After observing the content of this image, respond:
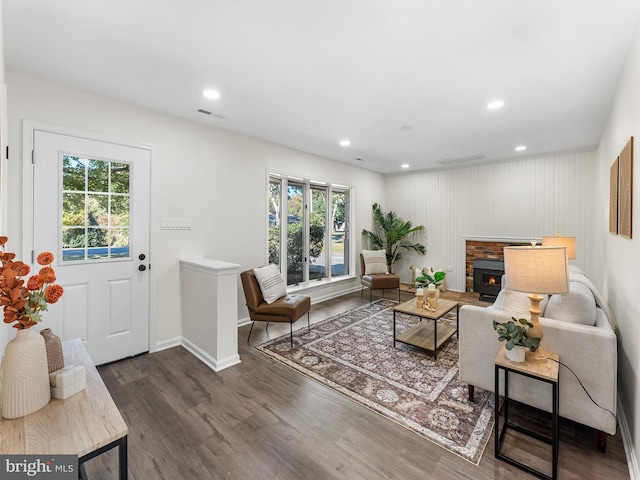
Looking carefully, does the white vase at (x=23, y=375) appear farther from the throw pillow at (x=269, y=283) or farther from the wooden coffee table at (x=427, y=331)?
the wooden coffee table at (x=427, y=331)

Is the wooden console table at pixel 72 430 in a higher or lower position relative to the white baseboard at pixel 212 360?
higher

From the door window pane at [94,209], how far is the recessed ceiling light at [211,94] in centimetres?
109

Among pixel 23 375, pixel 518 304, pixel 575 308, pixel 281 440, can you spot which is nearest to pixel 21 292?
pixel 23 375

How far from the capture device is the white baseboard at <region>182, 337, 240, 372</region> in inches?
110

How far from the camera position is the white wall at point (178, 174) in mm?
2469

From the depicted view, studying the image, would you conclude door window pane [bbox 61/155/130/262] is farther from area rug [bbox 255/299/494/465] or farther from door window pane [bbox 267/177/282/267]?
door window pane [bbox 267/177/282/267]

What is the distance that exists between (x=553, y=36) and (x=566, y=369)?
214 cm

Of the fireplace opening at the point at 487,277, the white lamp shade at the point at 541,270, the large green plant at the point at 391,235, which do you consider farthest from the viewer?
the large green plant at the point at 391,235

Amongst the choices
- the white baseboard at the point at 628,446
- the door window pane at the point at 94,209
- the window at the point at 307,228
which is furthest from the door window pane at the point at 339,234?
the white baseboard at the point at 628,446

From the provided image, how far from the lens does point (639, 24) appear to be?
5.86 ft

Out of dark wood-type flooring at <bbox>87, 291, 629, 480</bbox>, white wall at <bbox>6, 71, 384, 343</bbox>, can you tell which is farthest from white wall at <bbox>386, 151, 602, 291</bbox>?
dark wood-type flooring at <bbox>87, 291, 629, 480</bbox>

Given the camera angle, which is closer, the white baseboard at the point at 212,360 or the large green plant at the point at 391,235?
the white baseboard at the point at 212,360

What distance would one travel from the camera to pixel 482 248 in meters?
5.66

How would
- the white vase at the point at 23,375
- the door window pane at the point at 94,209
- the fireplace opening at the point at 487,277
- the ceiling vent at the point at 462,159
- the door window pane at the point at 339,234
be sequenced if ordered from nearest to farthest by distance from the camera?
the white vase at the point at 23,375
the door window pane at the point at 94,209
the ceiling vent at the point at 462,159
the fireplace opening at the point at 487,277
the door window pane at the point at 339,234
